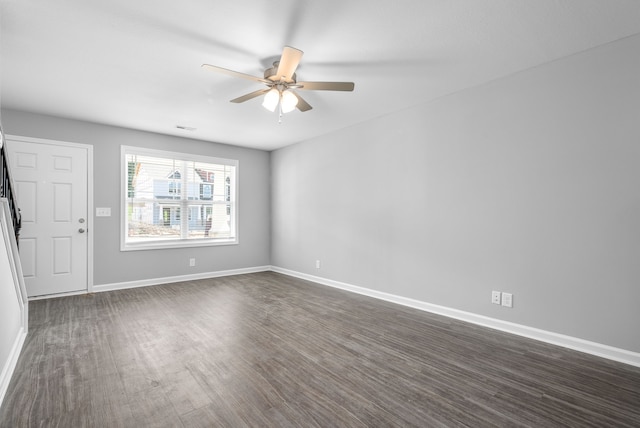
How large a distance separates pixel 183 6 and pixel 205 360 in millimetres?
2530

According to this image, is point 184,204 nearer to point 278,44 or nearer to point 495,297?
point 278,44

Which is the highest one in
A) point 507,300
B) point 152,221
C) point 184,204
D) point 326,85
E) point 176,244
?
point 326,85

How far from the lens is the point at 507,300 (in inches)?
116

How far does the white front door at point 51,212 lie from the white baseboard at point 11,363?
1.61m

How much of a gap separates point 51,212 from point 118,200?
79cm

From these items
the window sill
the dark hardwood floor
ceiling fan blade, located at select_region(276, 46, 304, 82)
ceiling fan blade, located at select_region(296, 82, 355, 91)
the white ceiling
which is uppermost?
the white ceiling

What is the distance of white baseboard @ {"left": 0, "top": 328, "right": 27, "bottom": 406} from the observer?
1918mm

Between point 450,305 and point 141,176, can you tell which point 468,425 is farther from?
point 141,176

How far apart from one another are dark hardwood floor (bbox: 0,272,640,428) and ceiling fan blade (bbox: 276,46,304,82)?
2.27m

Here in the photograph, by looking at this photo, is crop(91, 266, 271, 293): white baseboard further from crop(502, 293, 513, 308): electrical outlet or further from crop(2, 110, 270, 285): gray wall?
→ crop(502, 293, 513, 308): electrical outlet

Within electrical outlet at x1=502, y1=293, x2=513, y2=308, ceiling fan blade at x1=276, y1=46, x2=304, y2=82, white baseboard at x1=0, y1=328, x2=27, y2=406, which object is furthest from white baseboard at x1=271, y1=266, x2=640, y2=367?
white baseboard at x1=0, y1=328, x2=27, y2=406

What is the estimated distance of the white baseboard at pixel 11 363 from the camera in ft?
6.29

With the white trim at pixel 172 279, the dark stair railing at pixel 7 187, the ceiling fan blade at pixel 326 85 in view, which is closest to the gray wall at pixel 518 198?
the ceiling fan blade at pixel 326 85

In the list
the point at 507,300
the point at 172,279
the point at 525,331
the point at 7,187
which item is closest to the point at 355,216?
the point at 507,300
